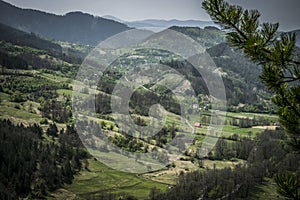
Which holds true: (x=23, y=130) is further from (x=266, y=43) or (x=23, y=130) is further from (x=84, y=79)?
(x=266, y=43)

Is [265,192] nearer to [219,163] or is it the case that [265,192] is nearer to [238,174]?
[238,174]

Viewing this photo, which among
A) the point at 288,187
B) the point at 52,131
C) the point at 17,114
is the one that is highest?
the point at 288,187

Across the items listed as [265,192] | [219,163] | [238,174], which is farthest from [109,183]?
[219,163]

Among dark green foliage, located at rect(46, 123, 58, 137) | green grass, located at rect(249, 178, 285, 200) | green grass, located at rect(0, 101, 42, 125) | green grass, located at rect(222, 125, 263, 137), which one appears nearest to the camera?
green grass, located at rect(249, 178, 285, 200)

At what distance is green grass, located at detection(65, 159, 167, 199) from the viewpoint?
7656 centimetres

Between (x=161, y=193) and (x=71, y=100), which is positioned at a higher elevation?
(x=71, y=100)

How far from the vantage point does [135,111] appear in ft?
459

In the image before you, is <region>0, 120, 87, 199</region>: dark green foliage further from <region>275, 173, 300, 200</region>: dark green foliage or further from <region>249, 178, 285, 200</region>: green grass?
<region>275, 173, 300, 200</region>: dark green foliage

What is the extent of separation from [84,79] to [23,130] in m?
86.8

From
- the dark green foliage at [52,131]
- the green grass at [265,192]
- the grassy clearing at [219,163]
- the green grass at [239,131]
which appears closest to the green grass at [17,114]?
the dark green foliage at [52,131]

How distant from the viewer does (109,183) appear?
82375 mm

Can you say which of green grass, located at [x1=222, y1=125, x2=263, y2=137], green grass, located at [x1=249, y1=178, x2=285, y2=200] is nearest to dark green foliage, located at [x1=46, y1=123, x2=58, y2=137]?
green grass, located at [x1=222, y1=125, x2=263, y2=137]

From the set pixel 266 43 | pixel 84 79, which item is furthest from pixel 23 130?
pixel 266 43

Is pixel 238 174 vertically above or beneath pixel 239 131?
beneath
